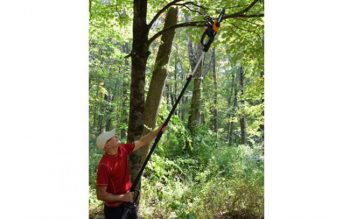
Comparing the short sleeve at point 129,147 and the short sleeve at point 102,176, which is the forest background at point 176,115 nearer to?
the short sleeve at point 129,147

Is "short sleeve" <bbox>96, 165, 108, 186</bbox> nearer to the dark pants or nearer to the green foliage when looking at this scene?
the dark pants

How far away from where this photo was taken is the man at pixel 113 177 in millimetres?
1753

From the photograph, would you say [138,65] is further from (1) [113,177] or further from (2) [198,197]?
(2) [198,197]

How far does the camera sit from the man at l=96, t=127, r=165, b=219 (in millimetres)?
1753

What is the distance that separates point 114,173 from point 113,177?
0.07 ft

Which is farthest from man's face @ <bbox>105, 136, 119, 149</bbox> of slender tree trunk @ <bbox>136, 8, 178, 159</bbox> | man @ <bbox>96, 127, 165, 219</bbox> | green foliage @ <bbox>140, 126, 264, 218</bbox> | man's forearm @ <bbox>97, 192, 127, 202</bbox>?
green foliage @ <bbox>140, 126, 264, 218</bbox>

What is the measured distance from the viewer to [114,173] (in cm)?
181

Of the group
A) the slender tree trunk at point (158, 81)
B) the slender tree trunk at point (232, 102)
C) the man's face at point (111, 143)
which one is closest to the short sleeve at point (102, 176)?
the man's face at point (111, 143)
